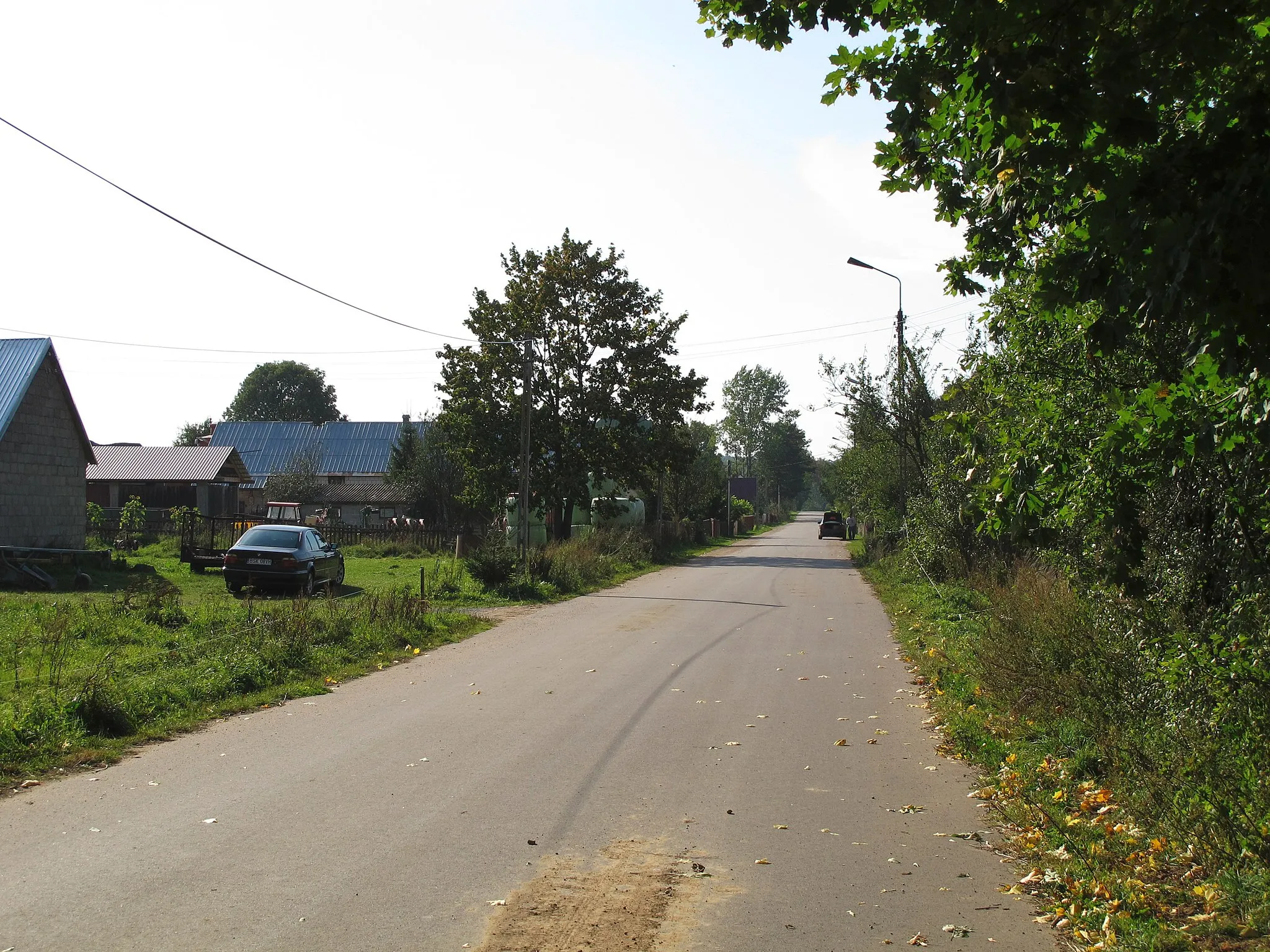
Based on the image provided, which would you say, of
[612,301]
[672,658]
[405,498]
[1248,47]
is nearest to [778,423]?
[405,498]

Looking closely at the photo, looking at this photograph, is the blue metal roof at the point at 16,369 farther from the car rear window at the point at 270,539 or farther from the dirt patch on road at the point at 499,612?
the dirt patch on road at the point at 499,612

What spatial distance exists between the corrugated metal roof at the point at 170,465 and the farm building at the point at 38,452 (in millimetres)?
24283

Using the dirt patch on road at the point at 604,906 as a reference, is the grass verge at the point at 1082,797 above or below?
above

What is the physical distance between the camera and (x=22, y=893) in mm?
5074

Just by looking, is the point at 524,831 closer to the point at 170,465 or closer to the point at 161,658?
the point at 161,658

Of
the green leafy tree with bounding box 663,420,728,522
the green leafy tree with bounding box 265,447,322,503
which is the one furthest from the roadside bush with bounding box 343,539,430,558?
the green leafy tree with bounding box 265,447,322,503

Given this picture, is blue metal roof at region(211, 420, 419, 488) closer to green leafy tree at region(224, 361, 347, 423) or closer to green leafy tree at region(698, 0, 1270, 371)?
green leafy tree at region(224, 361, 347, 423)

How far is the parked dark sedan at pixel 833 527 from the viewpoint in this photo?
7056 cm

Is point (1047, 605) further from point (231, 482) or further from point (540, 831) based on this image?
point (231, 482)

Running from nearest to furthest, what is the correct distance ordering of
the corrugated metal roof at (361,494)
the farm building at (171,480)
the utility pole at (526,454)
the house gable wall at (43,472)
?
the utility pole at (526,454), the house gable wall at (43,472), the farm building at (171,480), the corrugated metal roof at (361,494)

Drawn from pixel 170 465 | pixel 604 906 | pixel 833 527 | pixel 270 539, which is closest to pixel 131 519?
pixel 170 465

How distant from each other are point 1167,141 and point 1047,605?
630cm

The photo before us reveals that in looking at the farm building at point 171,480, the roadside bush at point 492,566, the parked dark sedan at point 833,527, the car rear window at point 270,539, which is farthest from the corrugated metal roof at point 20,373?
the parked dark sedan at point 833,527

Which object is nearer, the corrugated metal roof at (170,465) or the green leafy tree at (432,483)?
the green leafy tree at (432,483)
